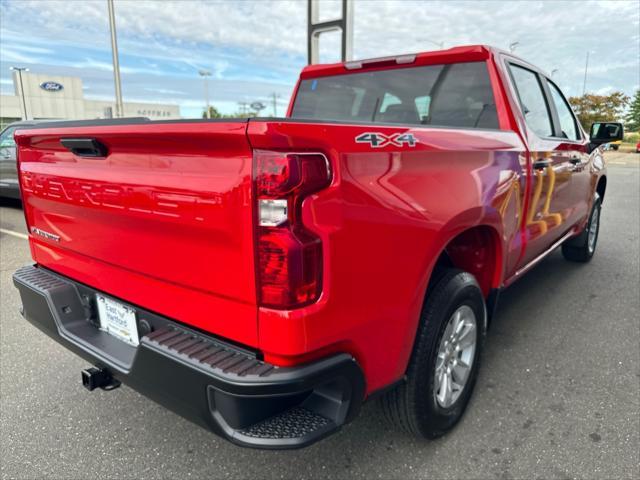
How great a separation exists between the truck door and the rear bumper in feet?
6.26

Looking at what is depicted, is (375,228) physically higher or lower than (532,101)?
lower

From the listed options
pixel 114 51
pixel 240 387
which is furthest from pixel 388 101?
pixel 114 51

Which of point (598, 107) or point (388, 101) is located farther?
point (598, 107)

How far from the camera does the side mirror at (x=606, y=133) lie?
4.37 meters

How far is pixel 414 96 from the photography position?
10.6ft

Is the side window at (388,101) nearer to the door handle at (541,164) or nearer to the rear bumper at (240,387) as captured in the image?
the door handle at (541,164)

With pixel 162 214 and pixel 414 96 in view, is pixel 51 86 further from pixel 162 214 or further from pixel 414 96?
pixel 162 214

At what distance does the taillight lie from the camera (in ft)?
4.63

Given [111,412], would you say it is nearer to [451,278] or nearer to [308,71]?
[451,278]

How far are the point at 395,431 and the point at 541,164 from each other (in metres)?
1.85

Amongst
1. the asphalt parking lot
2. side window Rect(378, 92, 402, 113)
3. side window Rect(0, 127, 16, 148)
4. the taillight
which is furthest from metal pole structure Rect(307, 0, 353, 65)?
the taillight

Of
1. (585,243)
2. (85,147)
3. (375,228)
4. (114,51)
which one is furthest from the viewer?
(114,51)

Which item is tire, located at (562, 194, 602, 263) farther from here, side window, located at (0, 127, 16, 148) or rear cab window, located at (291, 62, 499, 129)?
side window, located at (0, 127, 16, 148)

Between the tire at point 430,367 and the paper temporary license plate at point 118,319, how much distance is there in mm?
1118
